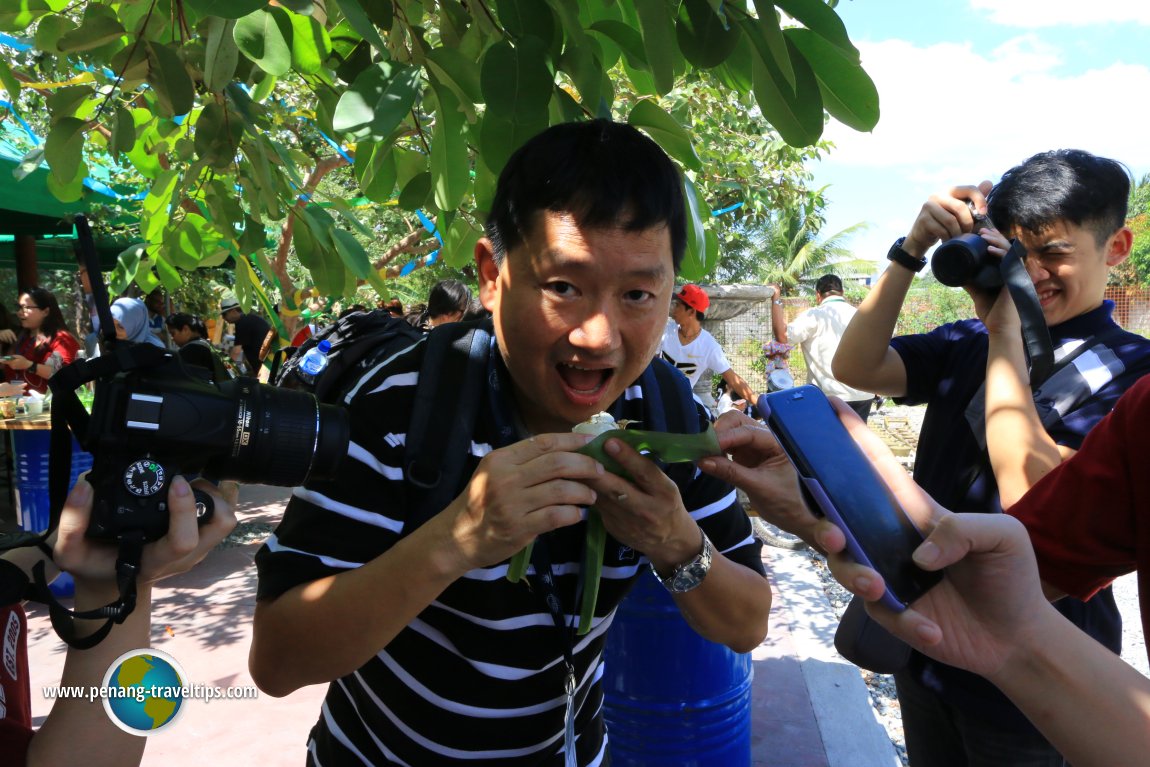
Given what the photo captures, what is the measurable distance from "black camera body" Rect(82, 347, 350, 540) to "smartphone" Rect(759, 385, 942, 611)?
0.71m

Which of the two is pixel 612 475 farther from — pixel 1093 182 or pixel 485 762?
pixel 1093 182

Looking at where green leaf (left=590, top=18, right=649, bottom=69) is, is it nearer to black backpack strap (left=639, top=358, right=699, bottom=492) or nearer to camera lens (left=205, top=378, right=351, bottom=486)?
black backpack strap (left=639, top=358, right=699, bottom=492)

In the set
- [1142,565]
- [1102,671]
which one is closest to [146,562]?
[1102,671]

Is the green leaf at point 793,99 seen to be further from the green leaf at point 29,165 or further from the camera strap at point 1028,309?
the green leaf at point 29,165

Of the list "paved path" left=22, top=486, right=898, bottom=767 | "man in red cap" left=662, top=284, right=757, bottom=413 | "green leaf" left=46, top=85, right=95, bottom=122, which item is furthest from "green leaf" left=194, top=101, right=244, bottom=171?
"man in red cap" left=662, top=284, right=757, bottom=413

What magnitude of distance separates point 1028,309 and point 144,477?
1827 millimetres

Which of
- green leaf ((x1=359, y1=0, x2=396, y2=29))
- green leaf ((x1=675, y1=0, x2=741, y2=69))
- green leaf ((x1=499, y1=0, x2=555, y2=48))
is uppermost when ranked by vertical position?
green leaf ((x1=675, y1=0, x2=741, y2=69))

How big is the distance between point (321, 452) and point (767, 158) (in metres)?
7.77

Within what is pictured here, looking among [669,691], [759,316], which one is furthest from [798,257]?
[669,691]

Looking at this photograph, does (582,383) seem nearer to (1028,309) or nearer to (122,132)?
(1028,309)

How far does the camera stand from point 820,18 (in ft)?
4.14

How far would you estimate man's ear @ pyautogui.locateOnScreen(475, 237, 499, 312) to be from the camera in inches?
57.9

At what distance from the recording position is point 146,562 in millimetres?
1156

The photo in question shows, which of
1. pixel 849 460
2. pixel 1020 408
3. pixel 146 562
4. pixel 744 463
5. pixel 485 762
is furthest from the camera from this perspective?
pixel 1020 408
